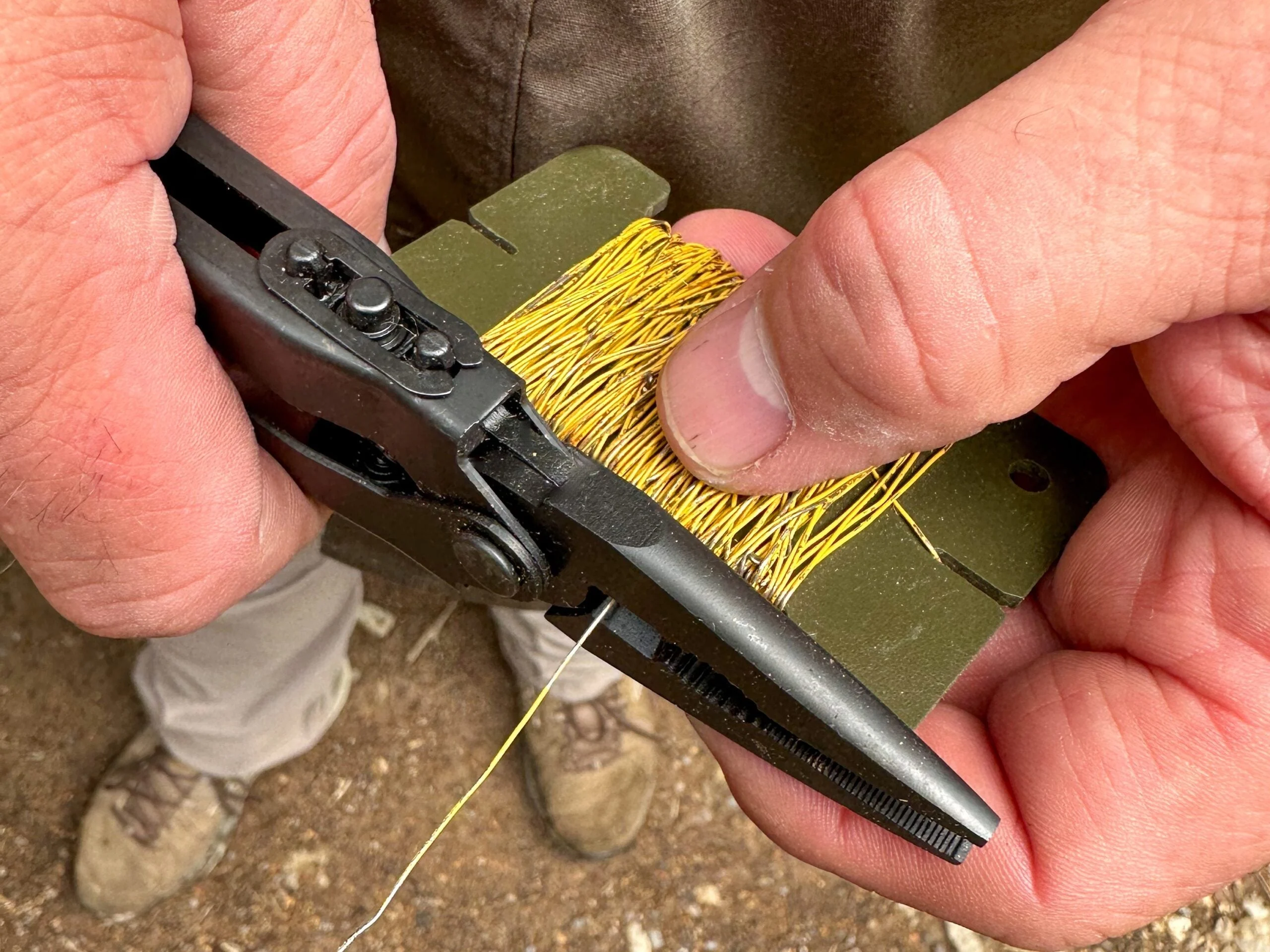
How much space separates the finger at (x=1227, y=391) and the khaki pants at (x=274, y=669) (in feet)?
4.65

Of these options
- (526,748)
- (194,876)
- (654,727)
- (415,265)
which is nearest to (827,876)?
(654,727)

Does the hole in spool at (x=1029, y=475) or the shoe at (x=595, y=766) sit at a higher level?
the hole in spool at (x=1029, y=475)

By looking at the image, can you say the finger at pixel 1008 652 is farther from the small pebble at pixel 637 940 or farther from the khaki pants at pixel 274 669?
the small pebble at pixel 637 940

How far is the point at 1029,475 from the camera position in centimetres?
128

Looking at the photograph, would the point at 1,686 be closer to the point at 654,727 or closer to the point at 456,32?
the point at 654,727

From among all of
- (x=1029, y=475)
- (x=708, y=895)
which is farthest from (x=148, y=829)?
(x=1029, y=475)

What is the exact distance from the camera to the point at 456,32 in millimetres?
1394

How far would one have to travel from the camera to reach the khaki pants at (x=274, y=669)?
79.8 inches

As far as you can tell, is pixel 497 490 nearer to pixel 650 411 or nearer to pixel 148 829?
pixel 650 411

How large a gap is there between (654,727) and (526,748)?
12.9 inches

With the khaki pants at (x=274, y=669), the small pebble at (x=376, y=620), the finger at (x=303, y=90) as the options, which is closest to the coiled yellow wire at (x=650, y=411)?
the finger at (x=303, y=90)

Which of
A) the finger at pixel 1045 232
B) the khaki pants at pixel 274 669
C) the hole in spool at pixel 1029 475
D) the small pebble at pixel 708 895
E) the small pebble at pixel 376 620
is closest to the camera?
the finger at pixel 1045 232

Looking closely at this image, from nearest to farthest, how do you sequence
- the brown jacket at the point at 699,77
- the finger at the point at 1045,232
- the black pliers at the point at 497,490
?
the finger at the point at 1045,232, the black pliers at the point at 497,490, the brown jacket at the point at 699,77

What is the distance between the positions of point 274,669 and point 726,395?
1.45m
